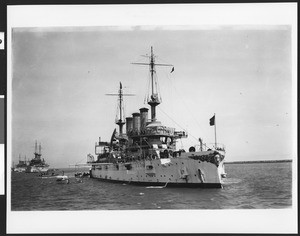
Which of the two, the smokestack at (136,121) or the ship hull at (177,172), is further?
the smokestack at (136,121)

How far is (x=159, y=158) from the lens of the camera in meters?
17.5

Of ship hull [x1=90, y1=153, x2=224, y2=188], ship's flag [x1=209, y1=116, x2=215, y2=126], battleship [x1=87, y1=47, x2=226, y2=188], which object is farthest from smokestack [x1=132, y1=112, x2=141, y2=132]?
ship's flag [x1=209, y1=116, x2=215, y2=126]

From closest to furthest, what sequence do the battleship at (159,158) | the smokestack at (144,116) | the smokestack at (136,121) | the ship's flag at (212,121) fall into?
the ship's flag at (212,121), the battleship at (159,158), the smokestack at (144,116), the smokestack at (136,121)

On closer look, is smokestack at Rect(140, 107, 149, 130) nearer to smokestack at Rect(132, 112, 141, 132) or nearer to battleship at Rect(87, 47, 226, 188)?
battleship at Rect(87, 47, 226, 188)

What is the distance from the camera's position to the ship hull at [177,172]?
15438mm

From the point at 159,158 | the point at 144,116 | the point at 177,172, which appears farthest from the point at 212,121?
the point at 144,116

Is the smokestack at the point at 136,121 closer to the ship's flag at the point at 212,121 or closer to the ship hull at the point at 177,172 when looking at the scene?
the ship hull at the point at 177,172

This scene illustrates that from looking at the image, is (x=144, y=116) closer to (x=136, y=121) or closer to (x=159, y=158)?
(x=136, y=121)

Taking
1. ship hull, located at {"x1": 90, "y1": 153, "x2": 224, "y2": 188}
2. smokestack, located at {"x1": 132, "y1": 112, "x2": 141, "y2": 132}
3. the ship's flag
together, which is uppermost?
smokestack, located at {"x1": 132, "y1": 112, "x2": 141, "y2": 132}

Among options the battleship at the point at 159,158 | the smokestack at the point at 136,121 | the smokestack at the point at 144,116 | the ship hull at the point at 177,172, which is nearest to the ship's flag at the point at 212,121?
the battleship at the point at 159,158

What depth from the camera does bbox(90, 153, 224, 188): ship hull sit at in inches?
608

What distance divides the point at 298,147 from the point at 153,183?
1010cm

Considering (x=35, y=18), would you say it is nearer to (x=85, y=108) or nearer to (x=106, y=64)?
(x=106, y=64)

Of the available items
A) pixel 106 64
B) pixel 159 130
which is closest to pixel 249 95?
pixel 106 64
